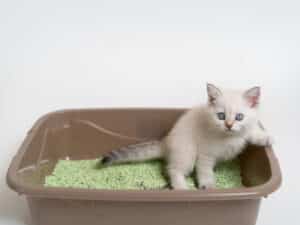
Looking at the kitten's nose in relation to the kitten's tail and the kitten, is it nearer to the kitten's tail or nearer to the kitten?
the kitten

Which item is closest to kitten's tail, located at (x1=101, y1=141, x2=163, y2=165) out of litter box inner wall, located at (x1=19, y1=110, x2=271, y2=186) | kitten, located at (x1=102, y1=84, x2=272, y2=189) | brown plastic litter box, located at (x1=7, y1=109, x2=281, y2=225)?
kitten, located at (x1=102, y1=84, x2=272, y2=189)

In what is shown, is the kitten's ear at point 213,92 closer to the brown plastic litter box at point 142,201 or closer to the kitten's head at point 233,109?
the kitten's head at point 233,109

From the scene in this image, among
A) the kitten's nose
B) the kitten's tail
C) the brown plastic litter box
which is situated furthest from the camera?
the kitten's tail

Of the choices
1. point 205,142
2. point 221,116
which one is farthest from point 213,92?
point 205,142

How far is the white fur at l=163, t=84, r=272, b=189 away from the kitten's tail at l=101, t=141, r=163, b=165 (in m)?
0.10

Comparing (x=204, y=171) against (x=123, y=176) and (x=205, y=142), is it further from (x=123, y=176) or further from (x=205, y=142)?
(x=123, y=176)

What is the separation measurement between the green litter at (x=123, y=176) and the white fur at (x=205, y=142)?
0.06 meters

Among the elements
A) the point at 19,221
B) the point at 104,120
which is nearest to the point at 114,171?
the point at 104,120

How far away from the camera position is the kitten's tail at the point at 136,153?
66.0 inches

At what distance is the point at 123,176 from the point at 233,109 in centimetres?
49

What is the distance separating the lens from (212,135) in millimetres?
1547

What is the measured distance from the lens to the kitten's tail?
5.50ft

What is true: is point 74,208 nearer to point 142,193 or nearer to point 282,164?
point 142,193

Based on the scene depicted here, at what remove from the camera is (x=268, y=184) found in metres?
1.26
